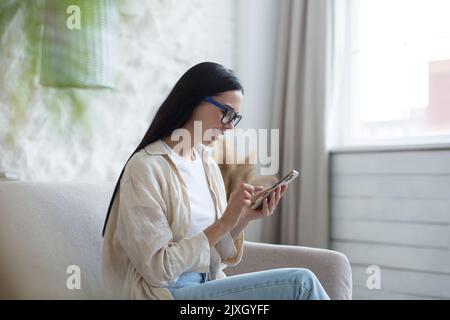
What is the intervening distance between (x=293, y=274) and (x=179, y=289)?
0.25 metres

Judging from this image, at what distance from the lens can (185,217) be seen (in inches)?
57.1

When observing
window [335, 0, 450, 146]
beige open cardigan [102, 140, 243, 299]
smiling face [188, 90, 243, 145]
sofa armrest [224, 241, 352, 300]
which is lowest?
sofa armrest [224, 241, 352, 300]

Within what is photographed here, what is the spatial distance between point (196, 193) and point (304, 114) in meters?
1.30

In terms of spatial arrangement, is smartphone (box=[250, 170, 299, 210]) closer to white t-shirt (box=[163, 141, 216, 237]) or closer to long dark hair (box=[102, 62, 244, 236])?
white t-shirt (box=[163, 141, 216, 237])

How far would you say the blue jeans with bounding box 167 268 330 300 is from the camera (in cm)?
136

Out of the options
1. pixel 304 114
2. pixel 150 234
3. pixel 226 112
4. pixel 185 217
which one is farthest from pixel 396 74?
pixel 150 234

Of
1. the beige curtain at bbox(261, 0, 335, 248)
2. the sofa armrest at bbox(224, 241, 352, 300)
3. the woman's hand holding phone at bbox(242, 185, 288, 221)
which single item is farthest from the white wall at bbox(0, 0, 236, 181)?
the woman's hand holding phone at bbox(242, 185, 288, 221)

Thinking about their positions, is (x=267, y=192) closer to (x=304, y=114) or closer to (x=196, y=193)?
(x=196, y=193)

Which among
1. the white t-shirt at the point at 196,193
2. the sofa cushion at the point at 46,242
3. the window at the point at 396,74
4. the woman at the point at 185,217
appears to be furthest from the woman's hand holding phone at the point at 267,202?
the window at the point at 396,74

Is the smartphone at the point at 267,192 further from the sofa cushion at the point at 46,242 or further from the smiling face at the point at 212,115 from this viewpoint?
the sofa cushion at the point at 46,242

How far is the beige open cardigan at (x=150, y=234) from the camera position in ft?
4.38

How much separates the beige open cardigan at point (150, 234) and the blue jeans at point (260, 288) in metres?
0.05

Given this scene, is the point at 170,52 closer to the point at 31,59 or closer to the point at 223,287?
the point at 31,59

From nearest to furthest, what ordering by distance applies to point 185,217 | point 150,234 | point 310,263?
point 150,234 → point 185,217 → point 310,263
